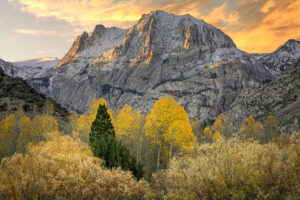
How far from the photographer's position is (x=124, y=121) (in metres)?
40.9

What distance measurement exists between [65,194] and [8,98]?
87.1 meters

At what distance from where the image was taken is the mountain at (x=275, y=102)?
12610 cm

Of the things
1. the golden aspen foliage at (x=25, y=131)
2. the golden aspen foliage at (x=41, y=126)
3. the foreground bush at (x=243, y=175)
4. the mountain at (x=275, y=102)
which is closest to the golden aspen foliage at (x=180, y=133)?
the foreground bush at (x=243, y=175)

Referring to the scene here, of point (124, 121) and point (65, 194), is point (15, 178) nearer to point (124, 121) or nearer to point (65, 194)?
point (65, 194)

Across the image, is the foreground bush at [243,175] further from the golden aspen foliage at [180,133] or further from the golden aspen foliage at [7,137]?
the golden aspen foliage at [7,137]

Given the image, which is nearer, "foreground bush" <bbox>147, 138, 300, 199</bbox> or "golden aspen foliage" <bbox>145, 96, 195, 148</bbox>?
"foreground bush" <bbox>147, 138, 300, 199</bbox>

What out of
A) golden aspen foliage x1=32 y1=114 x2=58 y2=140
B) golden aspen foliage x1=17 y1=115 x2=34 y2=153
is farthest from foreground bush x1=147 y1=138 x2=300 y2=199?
golden aspen foliage x1=17 y1=115 x2=34 y2=153

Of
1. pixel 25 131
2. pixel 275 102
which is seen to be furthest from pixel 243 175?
pixel 275 102

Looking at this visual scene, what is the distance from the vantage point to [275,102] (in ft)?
473

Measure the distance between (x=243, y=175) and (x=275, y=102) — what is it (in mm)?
155278

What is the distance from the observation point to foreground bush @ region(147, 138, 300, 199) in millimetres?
8672

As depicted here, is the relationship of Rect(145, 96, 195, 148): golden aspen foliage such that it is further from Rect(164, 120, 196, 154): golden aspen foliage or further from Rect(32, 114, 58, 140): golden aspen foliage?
Rect(32, 114, 58, 140): golden aspen foliage

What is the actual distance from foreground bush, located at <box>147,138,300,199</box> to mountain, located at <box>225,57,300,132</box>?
361 ft

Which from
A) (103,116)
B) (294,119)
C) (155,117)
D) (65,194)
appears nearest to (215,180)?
(65,194)
